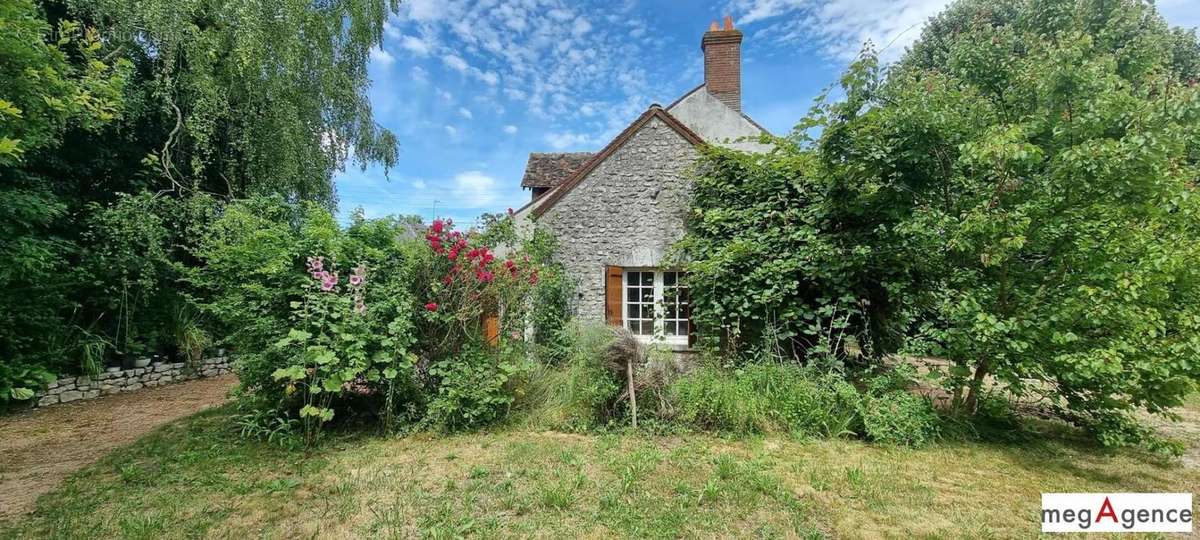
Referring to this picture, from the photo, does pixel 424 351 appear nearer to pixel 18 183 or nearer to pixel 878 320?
pixel 878 320

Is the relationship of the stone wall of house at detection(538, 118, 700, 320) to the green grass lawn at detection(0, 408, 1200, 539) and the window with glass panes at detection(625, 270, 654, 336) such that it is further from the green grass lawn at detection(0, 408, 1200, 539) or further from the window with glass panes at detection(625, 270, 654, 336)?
the green grass lawn at detection(0, 408, 1200, 539)

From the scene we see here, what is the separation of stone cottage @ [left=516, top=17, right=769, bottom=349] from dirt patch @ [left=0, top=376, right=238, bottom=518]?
19.2 feet

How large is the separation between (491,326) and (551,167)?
8.59 meters

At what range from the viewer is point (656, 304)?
7789 mm

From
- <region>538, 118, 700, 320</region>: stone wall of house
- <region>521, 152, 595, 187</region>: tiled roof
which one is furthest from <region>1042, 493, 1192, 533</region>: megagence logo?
<region>521, 152, 595, 187</region>: tiled roof

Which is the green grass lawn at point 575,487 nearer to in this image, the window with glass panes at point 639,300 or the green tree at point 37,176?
the window with glass panes at point 639,300

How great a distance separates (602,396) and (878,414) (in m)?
3.07

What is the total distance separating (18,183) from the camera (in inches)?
262

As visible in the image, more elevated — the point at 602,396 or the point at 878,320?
the point at 878,320

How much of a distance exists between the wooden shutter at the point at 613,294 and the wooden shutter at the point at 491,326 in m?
2.74

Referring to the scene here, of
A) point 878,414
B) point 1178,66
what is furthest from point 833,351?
point 1178,66

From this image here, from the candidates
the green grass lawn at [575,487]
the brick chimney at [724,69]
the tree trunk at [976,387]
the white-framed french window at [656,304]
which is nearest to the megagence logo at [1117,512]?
the green grass lawn at [575,487]

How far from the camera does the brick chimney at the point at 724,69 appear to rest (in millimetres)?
10359

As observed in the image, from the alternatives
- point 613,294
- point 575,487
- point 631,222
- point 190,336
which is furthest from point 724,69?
point 190,336
